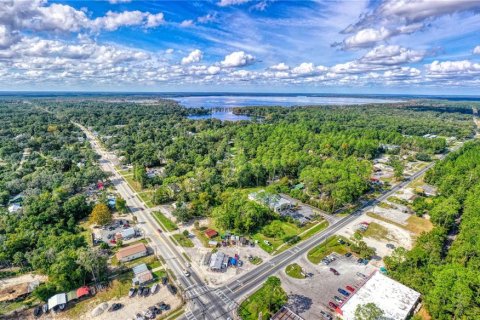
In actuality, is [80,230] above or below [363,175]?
below

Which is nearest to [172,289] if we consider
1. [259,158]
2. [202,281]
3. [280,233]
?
[202,281]

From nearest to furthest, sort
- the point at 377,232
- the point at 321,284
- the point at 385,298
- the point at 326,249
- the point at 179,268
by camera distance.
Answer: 1. the point at 385,298
2. the point at 321,284
3. the point at 179,268
4. the point at 326,249
5. the point at 377,232

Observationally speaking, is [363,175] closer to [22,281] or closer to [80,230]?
[80,230]

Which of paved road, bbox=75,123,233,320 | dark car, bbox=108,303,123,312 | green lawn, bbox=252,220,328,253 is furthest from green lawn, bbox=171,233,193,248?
dark car, bbox=108,303,123,312

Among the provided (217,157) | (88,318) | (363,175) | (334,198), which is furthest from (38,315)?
(363,175)

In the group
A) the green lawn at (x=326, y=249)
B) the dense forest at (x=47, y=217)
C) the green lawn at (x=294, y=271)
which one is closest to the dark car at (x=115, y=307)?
the dense forest at (x=47, y=217)

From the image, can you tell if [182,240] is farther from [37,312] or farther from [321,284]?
[321,284]
